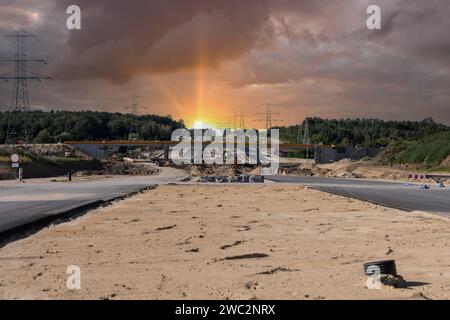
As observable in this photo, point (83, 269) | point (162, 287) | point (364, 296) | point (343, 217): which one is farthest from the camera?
point (343, 217)

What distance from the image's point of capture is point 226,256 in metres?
13.3

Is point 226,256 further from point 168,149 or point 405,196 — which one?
point 168,149

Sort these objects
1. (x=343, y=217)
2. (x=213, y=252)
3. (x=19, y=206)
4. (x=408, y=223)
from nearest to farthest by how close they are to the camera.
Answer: (x=213, y=252), (x=408, y=223), (x=343, y=217), (x=19, y=206)

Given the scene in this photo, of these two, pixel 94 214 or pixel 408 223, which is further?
pixel 94 214

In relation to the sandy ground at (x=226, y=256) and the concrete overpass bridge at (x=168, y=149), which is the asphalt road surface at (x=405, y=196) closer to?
the sandy ground at (x=226, y=256)

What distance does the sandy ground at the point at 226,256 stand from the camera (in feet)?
31.2

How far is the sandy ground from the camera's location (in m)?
9.50

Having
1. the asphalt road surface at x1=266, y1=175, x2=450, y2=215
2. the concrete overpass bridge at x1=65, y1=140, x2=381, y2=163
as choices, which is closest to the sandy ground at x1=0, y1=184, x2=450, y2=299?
the asphalt road surface at x1=266, y1=175, x2=450, y2=215

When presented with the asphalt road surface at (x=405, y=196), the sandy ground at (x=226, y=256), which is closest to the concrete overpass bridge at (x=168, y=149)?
the asphalt road surface at (x=405, y=196)

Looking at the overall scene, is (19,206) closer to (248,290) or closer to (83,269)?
(83,269)

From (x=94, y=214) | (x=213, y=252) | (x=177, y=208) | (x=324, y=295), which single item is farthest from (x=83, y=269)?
(x=177, y=208)

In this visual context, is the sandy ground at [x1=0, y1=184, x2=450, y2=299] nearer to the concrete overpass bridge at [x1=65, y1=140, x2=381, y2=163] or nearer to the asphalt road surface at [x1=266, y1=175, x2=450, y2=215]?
the asphalt road surface at [x1=266, y1=175, x2=450, y2=215]

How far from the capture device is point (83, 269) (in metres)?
11.5
